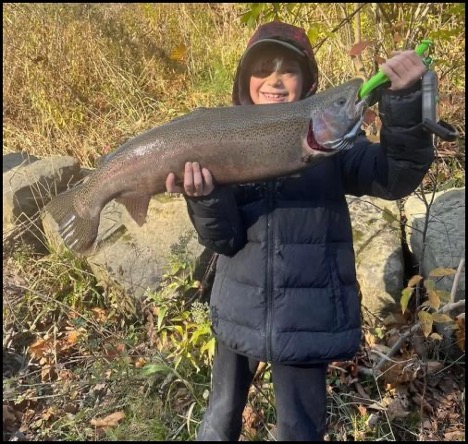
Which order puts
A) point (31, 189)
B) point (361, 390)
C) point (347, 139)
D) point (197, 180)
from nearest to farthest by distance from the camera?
point (347, 139) < point (197, 180) < point (361, 390) < point (31, 189)

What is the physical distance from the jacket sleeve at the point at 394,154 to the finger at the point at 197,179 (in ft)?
1.91

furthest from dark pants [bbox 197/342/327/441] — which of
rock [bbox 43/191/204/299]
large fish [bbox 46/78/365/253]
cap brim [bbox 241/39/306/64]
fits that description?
rock [bbox 43/191/204/299]

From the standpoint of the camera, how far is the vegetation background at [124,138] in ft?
9.75

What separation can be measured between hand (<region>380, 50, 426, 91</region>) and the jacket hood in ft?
1.45

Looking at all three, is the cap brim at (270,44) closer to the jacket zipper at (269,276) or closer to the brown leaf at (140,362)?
the jacket zipper at (269,276)

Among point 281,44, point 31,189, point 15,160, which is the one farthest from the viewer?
point 15,160

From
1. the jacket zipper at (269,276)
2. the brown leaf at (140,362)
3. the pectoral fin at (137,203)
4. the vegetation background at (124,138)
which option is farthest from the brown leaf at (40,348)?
the jacket zipper at (269,276)

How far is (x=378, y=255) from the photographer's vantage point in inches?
134

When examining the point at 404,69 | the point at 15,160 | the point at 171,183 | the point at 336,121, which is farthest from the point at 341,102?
the point at 15,160

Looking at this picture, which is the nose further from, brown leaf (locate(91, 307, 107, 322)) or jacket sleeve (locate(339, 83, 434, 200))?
brown leaf (locate(91, 307, 107, 322))

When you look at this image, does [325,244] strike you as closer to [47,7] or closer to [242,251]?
[242,251]

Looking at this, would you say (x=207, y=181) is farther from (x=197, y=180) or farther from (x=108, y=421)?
(x=108, y=421)

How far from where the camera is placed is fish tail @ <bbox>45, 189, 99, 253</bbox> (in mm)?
2330

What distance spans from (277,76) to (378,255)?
1.70 m
